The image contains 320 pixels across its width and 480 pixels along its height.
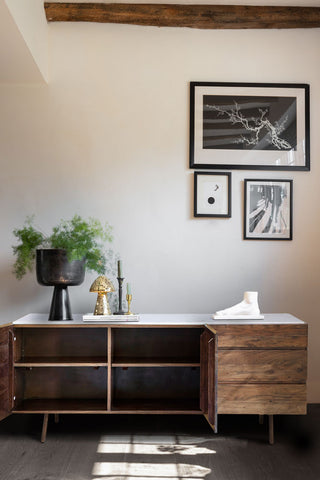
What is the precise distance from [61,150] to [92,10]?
1023 millimetres

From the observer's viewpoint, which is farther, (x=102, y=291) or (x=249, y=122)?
(x=249, y=122)

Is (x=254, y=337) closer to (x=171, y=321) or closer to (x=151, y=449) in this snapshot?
(x=171, y=321)

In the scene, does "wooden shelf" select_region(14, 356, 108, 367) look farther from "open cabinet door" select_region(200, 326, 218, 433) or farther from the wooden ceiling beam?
the wooden ceiling beam

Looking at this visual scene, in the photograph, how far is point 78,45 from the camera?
3350 millimetres

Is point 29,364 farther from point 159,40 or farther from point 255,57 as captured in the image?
point 255,57

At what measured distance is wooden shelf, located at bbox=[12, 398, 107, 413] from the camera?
2.74 metres

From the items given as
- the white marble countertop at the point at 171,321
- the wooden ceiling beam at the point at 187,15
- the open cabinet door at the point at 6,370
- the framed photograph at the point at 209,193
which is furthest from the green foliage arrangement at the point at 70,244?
the wooden ceiling beam at the point at 187,15

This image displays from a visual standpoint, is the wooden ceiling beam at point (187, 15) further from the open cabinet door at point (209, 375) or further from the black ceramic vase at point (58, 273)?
the open cabinet door at point (209, 375)

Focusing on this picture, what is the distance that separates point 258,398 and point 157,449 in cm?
65

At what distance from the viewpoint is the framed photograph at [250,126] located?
335 centimetres

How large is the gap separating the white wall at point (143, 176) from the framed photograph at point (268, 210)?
58mm

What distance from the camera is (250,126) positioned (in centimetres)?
337

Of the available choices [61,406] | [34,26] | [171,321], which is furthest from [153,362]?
[34,26]

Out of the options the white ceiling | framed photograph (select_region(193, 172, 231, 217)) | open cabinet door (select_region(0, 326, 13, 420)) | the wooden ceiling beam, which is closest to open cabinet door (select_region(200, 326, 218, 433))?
framed photograph (select_region(193, 172, 231, 217))
